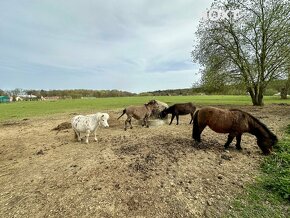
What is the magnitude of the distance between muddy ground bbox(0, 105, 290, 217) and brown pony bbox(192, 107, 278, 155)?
0.43 m

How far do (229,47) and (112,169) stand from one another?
19.8 metres

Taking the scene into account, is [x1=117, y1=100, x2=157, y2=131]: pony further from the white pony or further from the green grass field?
the green grass field

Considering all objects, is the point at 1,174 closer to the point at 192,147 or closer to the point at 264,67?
the point at 192,147

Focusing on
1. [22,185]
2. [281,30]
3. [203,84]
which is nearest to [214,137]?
[22,185]

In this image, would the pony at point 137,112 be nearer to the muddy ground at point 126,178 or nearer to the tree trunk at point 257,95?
the muddy ground at point 126,178

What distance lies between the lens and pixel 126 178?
4.62 metres

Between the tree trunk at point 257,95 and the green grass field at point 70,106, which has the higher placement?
the tree trunk at point 257,95

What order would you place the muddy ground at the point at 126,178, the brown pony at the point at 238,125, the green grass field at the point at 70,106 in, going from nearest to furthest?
the muddy ground at the point at 126,178, the brown pony at the point at 238,125, the green grass field at the point at 70,106

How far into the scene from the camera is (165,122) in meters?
12.1

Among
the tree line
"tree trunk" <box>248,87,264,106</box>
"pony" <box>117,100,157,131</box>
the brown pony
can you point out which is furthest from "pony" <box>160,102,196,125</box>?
the tree line

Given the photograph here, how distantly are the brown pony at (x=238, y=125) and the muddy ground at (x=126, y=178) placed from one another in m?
0.43

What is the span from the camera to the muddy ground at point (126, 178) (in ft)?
11.9

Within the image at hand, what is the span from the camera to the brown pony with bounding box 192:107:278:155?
237 inches

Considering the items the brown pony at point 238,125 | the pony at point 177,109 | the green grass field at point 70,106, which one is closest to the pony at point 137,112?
the pony at point 177,109
